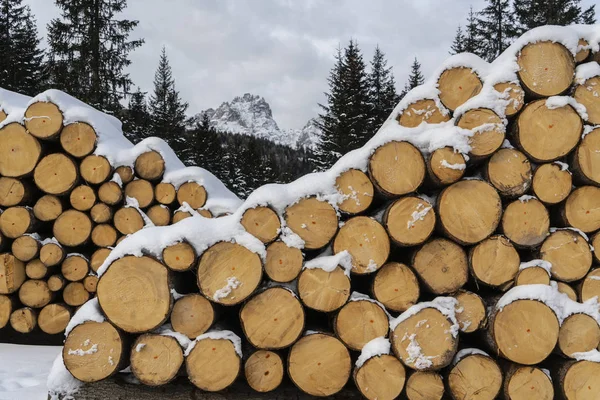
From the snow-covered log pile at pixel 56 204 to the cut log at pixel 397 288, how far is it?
121 inches

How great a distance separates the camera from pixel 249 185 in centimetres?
2216

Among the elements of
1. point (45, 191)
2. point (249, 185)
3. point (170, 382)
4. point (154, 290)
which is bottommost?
point (170, 382)

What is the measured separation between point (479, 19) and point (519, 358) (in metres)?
18.2

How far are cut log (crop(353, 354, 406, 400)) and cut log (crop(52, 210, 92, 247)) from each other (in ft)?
10.7

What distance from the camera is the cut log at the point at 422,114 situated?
2367mm

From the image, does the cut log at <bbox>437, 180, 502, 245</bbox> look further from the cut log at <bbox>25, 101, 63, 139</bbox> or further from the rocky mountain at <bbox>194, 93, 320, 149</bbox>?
the rocky mountain at <bbox>194, 93, 320, 149</bbox>

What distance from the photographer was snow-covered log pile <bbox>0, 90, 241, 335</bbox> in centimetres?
376

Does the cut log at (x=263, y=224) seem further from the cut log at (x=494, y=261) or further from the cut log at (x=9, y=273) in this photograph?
the cut log at (x=9, y=273)

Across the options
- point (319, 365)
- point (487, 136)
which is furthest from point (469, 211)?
point (319, 365)

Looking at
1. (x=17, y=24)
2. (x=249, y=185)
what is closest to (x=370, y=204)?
(x=249, y=185)

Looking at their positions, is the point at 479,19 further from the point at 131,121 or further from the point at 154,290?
the point at 154,290

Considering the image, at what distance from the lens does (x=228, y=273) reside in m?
2.07

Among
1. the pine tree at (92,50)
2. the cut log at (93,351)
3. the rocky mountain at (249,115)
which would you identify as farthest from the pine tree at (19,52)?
the rocky mountain at (249,115)

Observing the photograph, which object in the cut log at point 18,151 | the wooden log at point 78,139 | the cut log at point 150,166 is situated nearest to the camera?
the cut log at point 18,151
